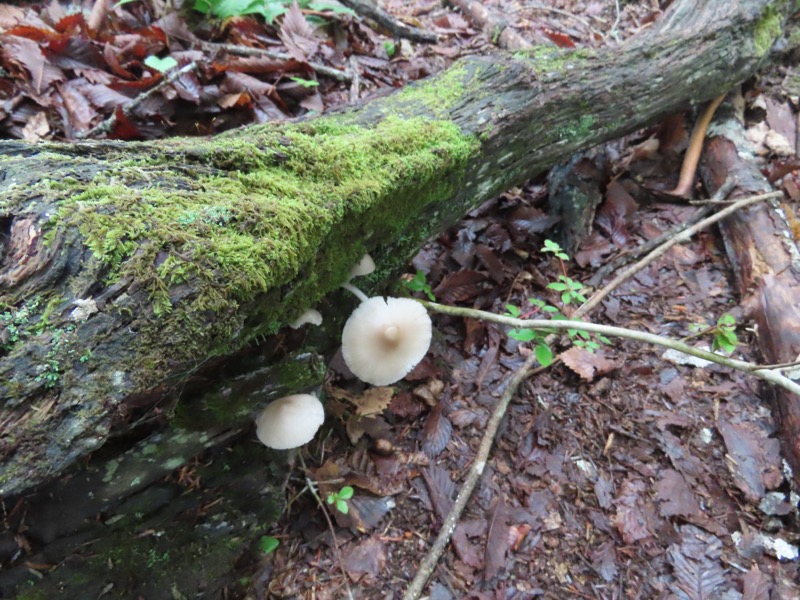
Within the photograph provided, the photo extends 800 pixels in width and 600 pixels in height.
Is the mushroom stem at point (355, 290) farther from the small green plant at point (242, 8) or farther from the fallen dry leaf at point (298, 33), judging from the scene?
the small green plant at point (242, 8)

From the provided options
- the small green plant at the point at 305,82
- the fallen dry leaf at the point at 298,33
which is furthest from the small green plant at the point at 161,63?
the fallen dry leaf at the point at 298,33

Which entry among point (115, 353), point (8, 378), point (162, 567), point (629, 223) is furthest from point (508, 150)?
point (162, 567)

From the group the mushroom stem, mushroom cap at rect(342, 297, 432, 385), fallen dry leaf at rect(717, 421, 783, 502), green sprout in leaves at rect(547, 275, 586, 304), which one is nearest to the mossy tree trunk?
the mushroom stem

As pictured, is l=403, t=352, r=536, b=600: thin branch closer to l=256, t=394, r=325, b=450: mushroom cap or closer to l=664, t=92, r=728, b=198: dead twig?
l=256, t=394, r=325, b=450: mushroom cap

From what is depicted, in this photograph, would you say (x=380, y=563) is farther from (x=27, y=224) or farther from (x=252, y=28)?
(x=252, y=28)

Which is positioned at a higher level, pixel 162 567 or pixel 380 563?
pixel 162 567
